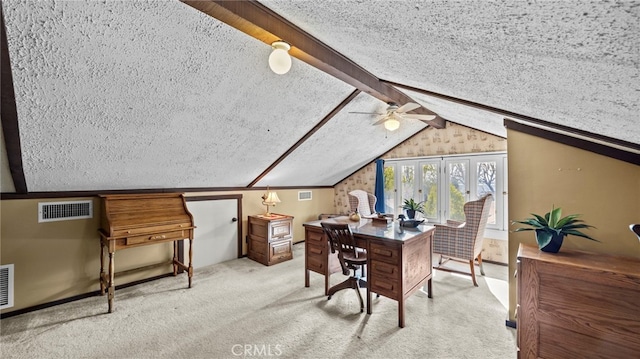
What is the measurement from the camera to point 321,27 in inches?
67.8

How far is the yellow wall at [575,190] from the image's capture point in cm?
203

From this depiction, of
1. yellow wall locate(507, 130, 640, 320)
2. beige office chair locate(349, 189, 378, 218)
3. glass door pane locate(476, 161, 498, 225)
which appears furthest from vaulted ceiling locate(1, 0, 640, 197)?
glass door pane locate(476, 161, 498, 225)

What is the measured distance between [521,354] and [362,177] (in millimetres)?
4506

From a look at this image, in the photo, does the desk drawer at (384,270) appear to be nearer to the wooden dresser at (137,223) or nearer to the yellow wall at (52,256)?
the wooden dresser at (137,223)

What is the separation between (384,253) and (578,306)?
4.51 ft

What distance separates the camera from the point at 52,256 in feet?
9.70

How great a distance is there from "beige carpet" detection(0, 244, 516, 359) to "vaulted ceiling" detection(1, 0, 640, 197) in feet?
4.89

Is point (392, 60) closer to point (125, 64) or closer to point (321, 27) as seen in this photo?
point (321, 27)

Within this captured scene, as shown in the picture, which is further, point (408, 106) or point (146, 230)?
point (146, 230)

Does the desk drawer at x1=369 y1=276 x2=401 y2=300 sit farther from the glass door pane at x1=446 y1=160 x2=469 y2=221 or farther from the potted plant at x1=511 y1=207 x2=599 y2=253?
the glass door pane at x1=446 y1=160 x2=469 y2=221

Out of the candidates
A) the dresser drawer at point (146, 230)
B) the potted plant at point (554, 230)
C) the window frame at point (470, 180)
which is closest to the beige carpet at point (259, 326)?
the dresser drawer at point (146, 230)

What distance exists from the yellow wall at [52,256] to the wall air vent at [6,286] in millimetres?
36

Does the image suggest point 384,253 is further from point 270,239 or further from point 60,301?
point 60,301

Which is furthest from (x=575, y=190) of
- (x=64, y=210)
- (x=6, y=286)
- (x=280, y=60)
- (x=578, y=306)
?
(x=6, y=286)
